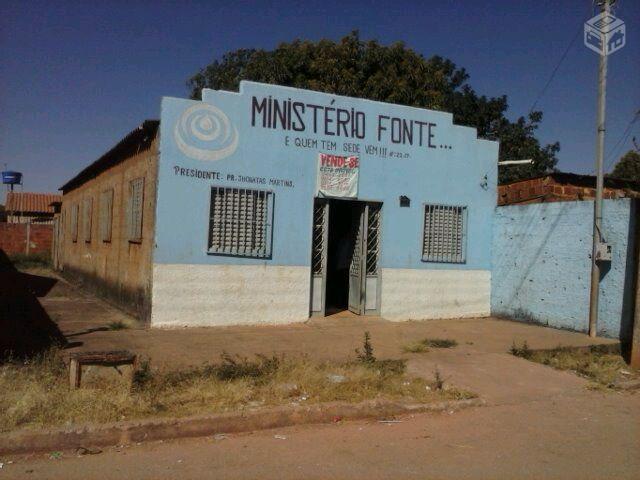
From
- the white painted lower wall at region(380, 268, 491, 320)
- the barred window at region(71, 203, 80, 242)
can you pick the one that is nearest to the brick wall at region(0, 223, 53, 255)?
the barred window at region(71, 203, 80, 242)

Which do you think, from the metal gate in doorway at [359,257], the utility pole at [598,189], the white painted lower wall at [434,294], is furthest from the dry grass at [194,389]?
the utility pole at [598,189]

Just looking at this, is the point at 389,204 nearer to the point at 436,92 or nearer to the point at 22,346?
the point at 22,346

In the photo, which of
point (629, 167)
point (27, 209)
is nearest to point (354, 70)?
point (629, 167)

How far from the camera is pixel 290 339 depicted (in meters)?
8.62

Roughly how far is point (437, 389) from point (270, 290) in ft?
13.7

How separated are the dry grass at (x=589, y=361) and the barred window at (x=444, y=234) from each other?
301 cm

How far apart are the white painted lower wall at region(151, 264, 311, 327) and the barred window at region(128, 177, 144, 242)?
4.24 ft

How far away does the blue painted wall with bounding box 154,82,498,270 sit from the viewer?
902cm

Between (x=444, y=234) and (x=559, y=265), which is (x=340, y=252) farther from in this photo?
(x=559, y=265)

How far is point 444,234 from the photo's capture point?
11344 mm

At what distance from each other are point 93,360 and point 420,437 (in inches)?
122

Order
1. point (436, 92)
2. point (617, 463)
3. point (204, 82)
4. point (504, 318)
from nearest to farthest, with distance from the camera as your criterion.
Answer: point (617, 463) → point (504, 318) → point (436, 92) → point (204, 82)

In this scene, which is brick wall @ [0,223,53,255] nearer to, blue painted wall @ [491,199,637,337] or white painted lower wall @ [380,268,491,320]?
white painted lower wall @ [380,268,491,320]

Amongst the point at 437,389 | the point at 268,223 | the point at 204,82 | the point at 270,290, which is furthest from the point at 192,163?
the point at 204,82
